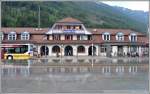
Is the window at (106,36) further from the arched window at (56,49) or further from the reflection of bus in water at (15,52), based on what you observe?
the reflection of bus in water at (15,52)

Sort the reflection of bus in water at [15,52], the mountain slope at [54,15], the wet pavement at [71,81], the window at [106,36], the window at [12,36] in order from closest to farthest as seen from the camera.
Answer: the wet pavement at [71,81], the reflection of bus in water at [15,52], the window at [12,36], the window at [106,36], the mountain slope at [54,15]

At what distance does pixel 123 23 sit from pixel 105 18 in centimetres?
264

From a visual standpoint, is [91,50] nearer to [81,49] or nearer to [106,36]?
[81,49]

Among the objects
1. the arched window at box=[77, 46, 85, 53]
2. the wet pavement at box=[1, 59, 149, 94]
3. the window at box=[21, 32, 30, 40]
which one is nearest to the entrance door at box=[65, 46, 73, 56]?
the arched window at box=[77, 46, 85, 53]

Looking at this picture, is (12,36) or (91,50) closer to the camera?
(12,36)

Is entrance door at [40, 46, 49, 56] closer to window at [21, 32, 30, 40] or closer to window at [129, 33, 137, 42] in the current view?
window at [21, 32, 30, 40]

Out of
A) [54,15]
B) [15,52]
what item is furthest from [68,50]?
[54,15]

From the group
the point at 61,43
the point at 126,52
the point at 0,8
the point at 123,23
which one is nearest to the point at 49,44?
the point at 61,43

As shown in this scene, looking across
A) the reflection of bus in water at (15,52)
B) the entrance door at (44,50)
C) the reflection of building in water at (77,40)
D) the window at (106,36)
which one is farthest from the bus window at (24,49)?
the window at (106,36)

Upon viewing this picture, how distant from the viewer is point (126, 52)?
1750cm

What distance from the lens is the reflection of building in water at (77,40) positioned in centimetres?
1688

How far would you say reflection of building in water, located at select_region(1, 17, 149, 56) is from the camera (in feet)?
55.4

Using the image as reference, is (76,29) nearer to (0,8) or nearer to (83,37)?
(83,37)

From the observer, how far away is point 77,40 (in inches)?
679
